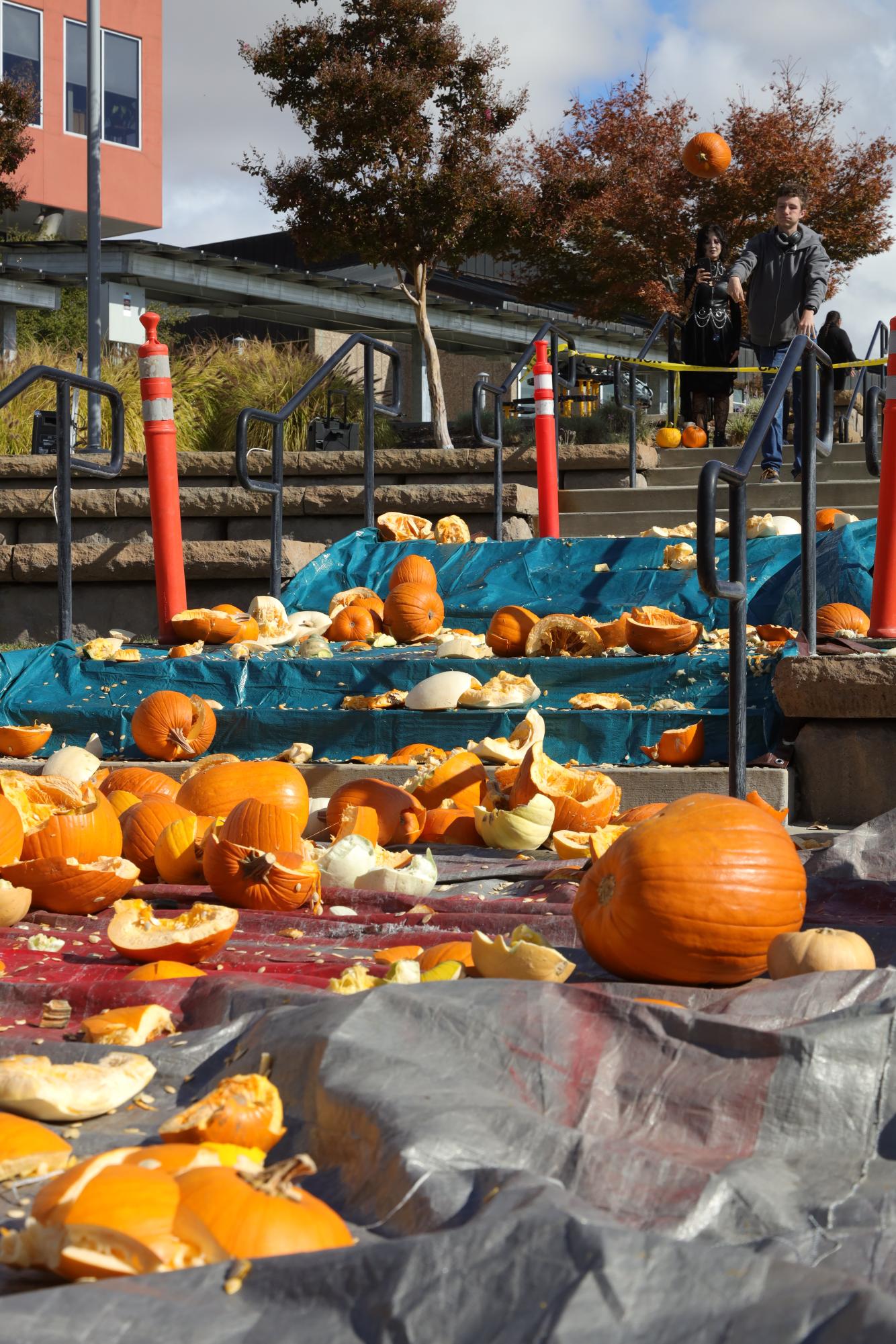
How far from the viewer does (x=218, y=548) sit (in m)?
8.05

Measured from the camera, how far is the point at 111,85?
87.4 ft

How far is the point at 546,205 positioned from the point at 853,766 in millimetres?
14170

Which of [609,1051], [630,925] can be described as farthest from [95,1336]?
[630,925]

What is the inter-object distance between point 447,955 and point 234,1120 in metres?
0.88

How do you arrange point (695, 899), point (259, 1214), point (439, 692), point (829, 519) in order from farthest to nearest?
point (829, 519) → point (439, 692) → point (695, 899) → point (259, 1214)

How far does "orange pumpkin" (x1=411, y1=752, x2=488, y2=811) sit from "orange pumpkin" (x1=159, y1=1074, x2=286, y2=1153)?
2618 millimetres

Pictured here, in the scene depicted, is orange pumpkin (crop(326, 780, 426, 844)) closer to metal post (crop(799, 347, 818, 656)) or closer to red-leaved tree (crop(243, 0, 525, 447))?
metal post (crop(799, 347, 818, 656))

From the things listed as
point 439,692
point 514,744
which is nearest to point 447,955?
point 514,744

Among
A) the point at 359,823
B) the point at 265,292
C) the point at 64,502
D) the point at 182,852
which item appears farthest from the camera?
the point at 265,292

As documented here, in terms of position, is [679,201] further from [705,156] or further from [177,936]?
[177,936]

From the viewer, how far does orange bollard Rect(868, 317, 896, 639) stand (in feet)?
15.4

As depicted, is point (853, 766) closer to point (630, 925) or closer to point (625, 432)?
point (630, 925)

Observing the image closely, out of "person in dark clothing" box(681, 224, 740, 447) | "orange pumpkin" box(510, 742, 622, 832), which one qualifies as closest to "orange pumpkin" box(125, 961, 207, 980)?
"orange pumpkin" box(510, 742, 622, 832)

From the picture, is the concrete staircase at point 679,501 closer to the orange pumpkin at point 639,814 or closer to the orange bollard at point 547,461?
the orange bollard at point 547,461
